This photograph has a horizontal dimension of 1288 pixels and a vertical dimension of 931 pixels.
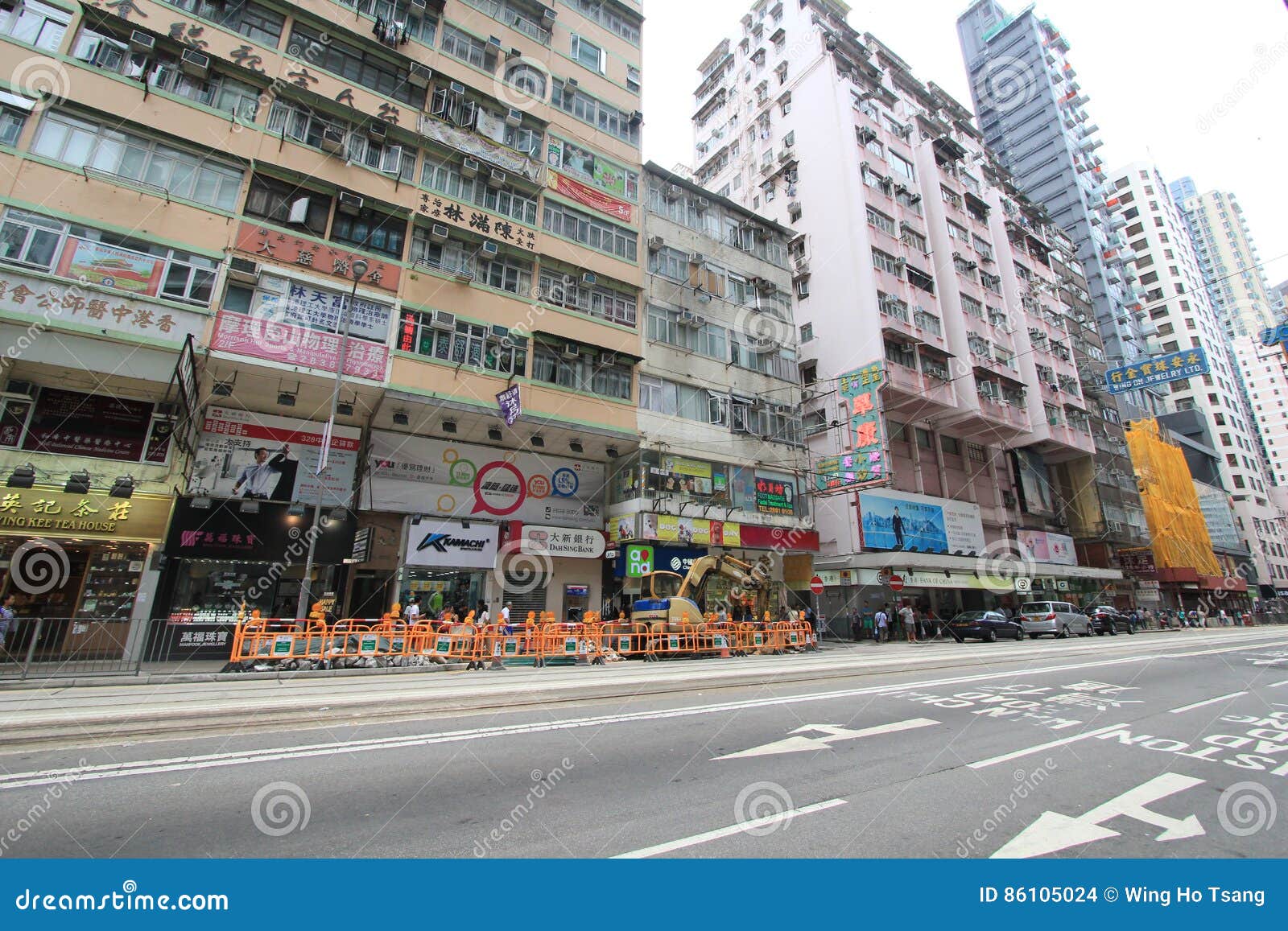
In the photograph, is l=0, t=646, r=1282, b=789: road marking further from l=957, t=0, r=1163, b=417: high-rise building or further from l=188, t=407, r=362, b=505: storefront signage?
l=957, t=0, r=1163, b=417: high-rise building

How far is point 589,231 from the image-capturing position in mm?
23203

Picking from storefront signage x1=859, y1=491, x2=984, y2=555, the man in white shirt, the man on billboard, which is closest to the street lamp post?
the man on billboard

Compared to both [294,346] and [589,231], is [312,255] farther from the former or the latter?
[589,231]

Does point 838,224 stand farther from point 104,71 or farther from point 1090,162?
point 1090,162

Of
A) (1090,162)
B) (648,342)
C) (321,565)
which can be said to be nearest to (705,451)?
(648,342)

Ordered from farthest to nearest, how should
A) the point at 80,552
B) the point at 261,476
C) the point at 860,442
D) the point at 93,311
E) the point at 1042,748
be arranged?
1. the point at 860,442
2. the point at 261,476
3. the point at 80,552
4. the point at 93,311
5. the point at 1042,748

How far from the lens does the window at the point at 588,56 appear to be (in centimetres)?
2503

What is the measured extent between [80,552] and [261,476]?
4340mm

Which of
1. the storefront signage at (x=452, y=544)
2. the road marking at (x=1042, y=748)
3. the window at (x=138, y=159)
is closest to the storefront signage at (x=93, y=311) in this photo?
the window at (x=138, y=159)

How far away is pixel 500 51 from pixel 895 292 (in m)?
23.7

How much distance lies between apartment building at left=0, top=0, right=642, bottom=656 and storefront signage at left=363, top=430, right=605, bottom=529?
89 millimetres

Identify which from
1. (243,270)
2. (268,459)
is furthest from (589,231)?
(268,459)

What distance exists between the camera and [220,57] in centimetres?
1672
